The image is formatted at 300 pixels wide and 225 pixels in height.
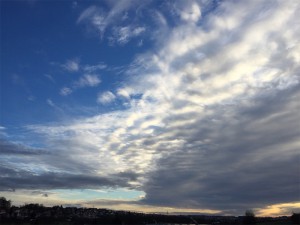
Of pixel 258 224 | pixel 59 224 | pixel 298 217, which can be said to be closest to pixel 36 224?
pixel 59 224

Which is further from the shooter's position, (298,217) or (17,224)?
(17,224)

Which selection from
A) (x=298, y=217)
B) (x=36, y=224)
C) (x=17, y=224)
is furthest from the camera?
(x=36, y=224)

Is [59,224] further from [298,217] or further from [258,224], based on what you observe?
[298,217]

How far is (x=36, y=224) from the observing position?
645 feet

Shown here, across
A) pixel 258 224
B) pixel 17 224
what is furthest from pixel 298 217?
pixel 17 224

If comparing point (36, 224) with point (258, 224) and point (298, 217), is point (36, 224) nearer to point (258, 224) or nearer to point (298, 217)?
point (258, 224)

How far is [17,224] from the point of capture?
605 feet

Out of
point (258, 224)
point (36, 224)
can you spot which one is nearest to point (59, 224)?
point (36, 224)

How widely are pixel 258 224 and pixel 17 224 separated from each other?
393 feet

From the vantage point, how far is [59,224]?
199 meters

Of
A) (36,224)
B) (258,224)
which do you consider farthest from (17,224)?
(258,224)

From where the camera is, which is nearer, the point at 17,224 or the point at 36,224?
the point at 17,224

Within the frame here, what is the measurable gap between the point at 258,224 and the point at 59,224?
102245mm

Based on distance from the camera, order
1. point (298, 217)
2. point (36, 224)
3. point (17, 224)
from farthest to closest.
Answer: point (36, 224), point (17, 224), point (298, 217)
